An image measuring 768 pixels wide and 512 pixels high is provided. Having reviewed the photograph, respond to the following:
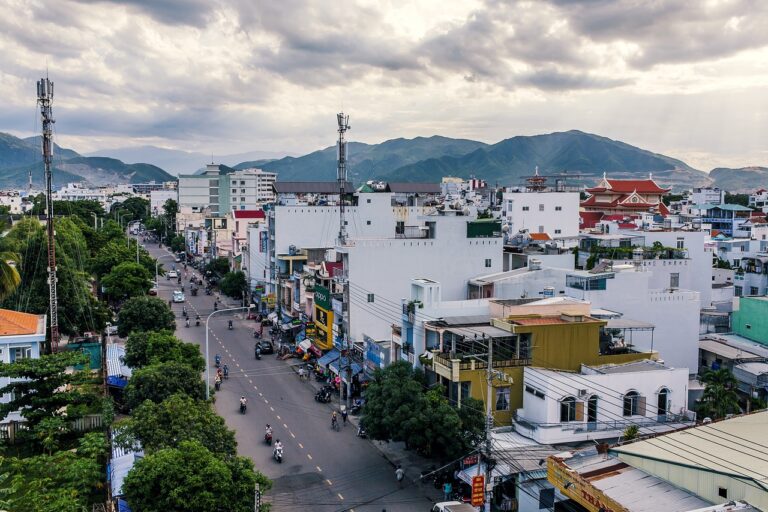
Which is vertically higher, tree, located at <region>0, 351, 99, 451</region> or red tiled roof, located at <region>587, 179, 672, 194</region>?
red tiled roof, located at <region>587, 179, 672, 194</region>

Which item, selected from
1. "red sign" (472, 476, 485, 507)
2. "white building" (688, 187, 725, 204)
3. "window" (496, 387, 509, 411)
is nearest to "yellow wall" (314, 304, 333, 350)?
"window" (496, 387, 509, 411)

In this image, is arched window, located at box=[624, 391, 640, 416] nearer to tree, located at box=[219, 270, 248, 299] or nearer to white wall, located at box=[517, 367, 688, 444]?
white wall, located at box=[517, 367, 688, 444]

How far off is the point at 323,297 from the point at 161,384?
62.2 feet

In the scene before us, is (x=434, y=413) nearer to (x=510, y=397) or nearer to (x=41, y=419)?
(x=510, y=397)

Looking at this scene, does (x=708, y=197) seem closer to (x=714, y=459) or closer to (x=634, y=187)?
(x=634, y=187)

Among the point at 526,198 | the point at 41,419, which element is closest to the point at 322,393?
the point at 41,419

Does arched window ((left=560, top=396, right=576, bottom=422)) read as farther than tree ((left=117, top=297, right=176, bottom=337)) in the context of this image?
No

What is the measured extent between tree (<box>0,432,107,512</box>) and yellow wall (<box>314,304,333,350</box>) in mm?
22450

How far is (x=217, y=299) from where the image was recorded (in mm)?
76625

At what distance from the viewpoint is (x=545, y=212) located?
8050 cm

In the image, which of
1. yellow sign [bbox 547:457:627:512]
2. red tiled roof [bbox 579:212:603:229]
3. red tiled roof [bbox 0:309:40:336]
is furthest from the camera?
red tiled roof [bbox 579:212:603:229]

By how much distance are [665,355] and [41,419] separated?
95.4ft

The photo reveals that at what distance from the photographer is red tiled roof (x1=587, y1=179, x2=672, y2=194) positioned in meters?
104

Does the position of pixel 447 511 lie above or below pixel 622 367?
below
